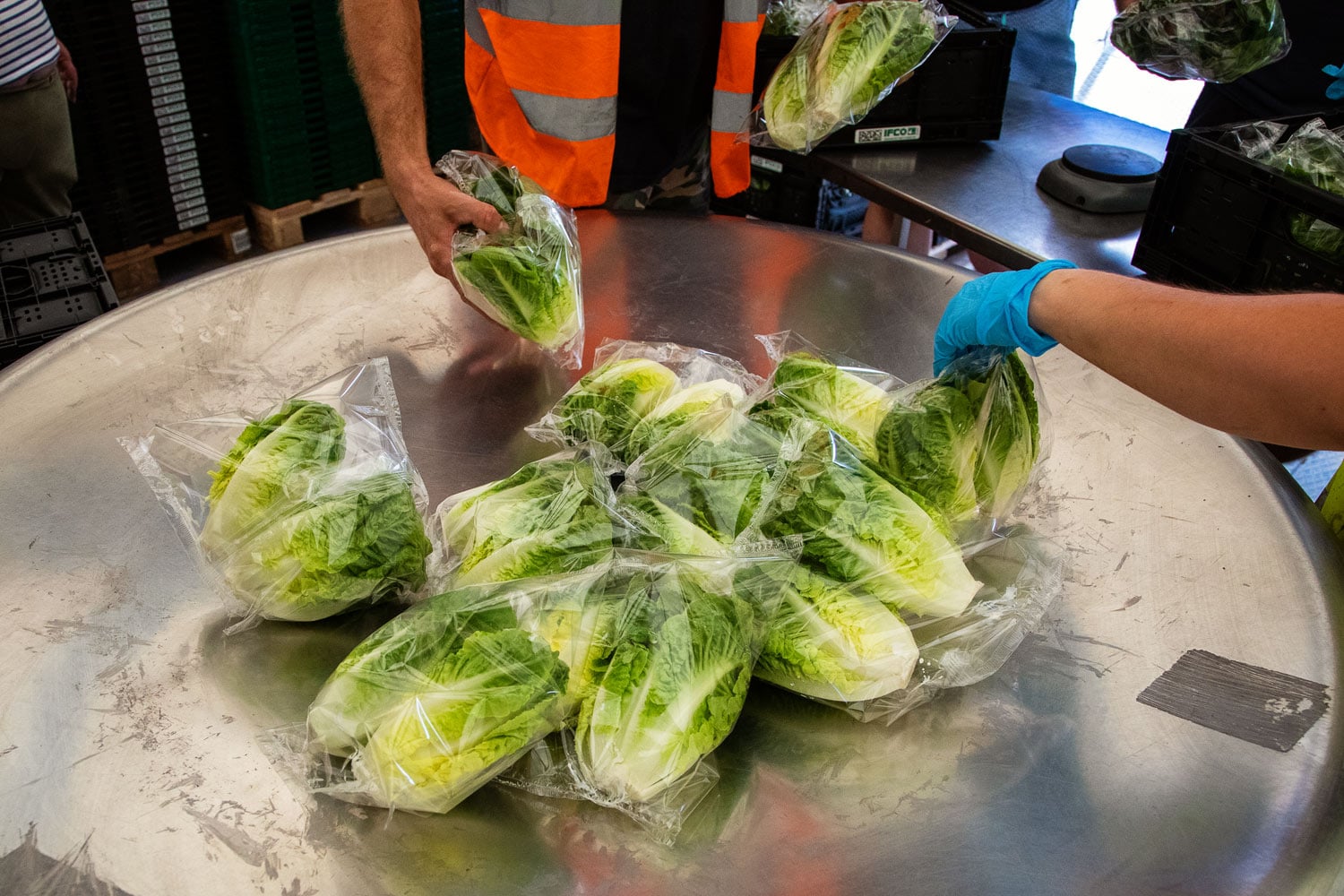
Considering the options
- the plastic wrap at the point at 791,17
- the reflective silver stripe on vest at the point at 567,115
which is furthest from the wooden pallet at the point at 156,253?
the plastic wrap at the point at 791,17

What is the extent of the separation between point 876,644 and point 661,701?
13.2 inches

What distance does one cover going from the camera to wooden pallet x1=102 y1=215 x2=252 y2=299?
4.89m

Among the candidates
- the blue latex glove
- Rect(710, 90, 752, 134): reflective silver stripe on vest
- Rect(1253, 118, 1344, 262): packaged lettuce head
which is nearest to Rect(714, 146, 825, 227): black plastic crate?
Rect(710, 90, 752, 134): reflective silver stripe on vest

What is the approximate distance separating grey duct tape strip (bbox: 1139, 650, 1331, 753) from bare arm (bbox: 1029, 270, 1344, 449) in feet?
1.20

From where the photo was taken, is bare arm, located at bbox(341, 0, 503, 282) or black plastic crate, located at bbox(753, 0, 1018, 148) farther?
black plastic crate, located at bbox(753, 0, 1018, 148)

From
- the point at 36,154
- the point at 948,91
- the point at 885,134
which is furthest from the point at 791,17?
the point at 36,154

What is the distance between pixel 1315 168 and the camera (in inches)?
96.0

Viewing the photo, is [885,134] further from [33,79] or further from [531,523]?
[33,79]

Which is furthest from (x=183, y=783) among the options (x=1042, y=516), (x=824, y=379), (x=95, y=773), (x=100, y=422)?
(x=1042, y=516)

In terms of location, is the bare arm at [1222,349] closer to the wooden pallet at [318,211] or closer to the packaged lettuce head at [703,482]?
the packaged lettuce head at [703,482]

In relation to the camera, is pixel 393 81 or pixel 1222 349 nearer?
pixel 1222 349

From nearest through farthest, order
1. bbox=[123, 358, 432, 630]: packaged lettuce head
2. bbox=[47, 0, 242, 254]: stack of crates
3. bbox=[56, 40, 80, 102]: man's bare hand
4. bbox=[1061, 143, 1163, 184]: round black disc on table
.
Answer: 1. bbox=[123, 358, 432, 630]: packaged lettuce head
2. bbox=[1061, 143, 1163, 184]: round black disc on table
3. bbox=[56, 40, 80, 102]: man's bare hand
4. bbox=[47, 0, 242, 254]: stack of crates

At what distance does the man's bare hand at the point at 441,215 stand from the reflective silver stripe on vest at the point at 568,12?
1.80 feet

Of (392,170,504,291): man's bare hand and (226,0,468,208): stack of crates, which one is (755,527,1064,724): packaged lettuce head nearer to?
(392,170,504,291): man's bare hand
